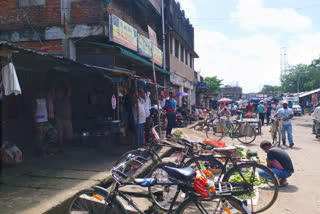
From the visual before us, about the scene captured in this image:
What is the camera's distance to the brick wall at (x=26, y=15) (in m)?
8.81

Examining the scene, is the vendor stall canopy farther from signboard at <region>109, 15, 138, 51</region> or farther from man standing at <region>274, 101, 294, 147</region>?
Result: man standing at <region>274, 101, 294, 147</region>

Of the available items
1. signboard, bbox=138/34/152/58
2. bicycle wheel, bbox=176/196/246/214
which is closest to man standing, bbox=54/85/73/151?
signboard, bbox=138/34/152/58

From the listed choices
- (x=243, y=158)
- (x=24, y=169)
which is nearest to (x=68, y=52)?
(x=24, y=169)

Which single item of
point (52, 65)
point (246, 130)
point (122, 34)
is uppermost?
point (122, 34)

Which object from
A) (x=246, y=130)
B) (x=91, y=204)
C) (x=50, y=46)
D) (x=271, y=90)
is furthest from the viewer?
(x=271, y=90)

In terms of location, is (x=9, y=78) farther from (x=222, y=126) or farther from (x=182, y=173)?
(x=222, y=126)

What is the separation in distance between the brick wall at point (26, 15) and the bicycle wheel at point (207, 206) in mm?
8331

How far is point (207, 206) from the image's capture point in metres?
3.00

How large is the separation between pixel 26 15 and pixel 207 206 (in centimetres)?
937

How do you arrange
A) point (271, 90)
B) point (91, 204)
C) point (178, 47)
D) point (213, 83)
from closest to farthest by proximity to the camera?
1. point (91, 204)
2. point (178, 47)
3. point (213, 83)
4. point (271, 90)

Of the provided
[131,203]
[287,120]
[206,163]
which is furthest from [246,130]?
[131,203]

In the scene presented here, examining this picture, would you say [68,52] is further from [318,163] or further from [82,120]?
[318,163]

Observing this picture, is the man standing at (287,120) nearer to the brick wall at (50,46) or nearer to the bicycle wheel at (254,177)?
the bicycle wheel at (254,177)

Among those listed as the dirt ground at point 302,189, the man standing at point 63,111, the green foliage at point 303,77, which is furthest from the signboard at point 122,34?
the green foliage at point 303,77
